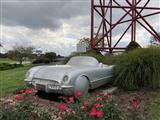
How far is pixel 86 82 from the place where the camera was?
5496mm

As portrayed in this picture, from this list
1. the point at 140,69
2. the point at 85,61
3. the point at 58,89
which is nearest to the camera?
the point at 58,89

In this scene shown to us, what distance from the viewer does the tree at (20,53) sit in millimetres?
34688

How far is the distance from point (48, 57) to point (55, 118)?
2272 cm

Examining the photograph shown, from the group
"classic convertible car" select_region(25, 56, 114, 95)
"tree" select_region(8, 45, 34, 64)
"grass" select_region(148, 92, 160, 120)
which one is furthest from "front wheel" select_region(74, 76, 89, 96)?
"tree" select_region(8, 45, 34, 64)

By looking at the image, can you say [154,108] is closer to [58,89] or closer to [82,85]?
[82,85]

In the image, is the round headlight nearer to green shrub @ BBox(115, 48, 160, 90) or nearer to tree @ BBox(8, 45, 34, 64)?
green shrub @ BBox(115, 48, 160, 90)

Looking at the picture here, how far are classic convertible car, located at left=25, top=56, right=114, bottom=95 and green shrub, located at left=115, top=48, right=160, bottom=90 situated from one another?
0.47 meters

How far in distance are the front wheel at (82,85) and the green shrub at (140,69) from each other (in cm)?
117

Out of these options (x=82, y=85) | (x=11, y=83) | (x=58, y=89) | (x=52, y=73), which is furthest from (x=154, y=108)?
(x=11, y=83)

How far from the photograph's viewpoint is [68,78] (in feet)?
16.9

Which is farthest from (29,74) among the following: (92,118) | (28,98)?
(92,118)

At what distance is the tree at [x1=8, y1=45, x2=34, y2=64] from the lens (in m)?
34.7

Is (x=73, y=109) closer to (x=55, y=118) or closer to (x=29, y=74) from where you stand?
(x=55, y=118)

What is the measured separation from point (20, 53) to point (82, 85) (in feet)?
101
